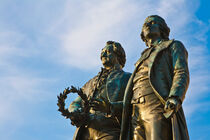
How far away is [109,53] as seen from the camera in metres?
9.79

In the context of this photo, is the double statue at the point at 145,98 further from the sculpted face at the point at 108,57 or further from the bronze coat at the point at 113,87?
the sculpted face at the point at 108,57

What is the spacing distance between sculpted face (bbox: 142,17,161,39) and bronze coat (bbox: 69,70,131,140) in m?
1.24

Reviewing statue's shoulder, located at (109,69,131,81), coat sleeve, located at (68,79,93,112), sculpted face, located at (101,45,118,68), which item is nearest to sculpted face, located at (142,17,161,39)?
statue's shoulder, located at (109,69,131,81)

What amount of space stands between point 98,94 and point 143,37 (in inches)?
63.9

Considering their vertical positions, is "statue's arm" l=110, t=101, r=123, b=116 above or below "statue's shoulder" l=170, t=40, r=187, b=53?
below

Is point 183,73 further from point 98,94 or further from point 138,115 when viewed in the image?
point 98,94

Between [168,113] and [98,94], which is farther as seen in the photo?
[98,94]

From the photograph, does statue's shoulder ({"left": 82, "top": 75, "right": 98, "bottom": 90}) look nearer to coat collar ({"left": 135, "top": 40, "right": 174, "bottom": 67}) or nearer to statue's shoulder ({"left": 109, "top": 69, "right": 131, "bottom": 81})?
statue's shoulder ({"left": 109, "top": 69, "right": 131, "bottom": 81})

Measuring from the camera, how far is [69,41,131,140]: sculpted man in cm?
798

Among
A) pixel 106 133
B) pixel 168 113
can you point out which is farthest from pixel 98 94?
pixel 168 113

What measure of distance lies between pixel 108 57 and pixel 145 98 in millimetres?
2740

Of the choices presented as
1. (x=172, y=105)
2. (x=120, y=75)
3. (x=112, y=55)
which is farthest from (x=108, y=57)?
(x=172, y=105)

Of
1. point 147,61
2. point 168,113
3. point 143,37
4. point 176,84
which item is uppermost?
point 143,37

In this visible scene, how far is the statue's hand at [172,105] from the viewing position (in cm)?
647
